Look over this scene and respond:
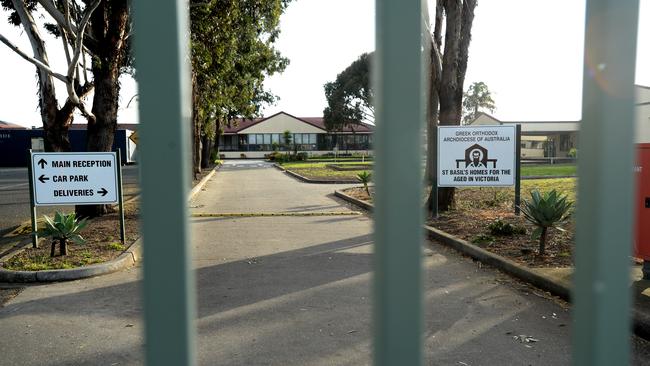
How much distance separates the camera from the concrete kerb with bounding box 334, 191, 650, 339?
13.6ft

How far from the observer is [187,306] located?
806 millimetres

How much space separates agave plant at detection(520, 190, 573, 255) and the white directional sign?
257 inches

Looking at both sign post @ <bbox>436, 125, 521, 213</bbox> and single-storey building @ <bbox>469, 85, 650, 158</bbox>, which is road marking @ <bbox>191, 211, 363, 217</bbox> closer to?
sign post @ <bbox>436, 125, 521, 213</bbox>

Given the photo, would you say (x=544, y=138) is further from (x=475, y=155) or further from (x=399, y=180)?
(x=399, y=180)

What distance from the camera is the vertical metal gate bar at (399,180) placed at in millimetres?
809

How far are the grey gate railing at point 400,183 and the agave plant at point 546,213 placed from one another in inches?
244

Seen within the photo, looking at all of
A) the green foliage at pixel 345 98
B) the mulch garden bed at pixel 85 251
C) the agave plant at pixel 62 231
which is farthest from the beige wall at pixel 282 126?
the agave plant at pixel 62 231

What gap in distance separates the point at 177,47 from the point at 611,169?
2.51 ft

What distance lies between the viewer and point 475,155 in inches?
407

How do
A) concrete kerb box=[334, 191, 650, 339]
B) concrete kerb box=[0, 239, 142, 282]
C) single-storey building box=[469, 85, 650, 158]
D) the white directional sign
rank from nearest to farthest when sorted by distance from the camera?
1. concrete kerb box=[334, 191, 650, 339]
2. concrete kerb box=[0, 239, 142, 282]
3. the white directional sign
4. single-storey building box=[469, 85, 650, 158]

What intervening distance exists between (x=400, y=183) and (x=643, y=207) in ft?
17.6

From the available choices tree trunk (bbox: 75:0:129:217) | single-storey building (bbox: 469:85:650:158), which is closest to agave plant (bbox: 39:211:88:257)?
tree trunk (bbox: 75:0:129:217)

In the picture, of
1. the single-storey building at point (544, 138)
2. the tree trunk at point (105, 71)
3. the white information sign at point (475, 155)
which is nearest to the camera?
the white information sign at point (475, 155)

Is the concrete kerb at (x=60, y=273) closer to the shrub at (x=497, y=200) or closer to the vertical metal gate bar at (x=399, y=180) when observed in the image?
the vertical metal gate bar at (x=399, y=180)
